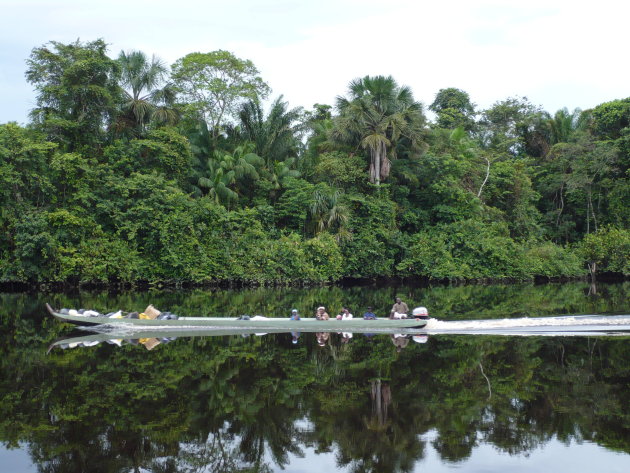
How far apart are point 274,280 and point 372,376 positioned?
2470 cm

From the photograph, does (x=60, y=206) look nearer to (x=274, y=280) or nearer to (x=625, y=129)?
(x=274, y=280)

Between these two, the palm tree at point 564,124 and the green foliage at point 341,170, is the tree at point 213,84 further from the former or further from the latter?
the palm tree at point 564,124

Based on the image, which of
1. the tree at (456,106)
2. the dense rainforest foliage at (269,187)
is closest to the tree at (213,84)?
the dense rainforest foliage at (269,187)

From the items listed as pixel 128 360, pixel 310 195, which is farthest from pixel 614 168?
pixel 128 360

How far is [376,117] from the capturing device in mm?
38625

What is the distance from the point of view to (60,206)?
33.6m

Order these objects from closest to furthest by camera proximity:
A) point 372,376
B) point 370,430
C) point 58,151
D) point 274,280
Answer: point 370,430 → point 372,376 → point 58,151 → point 274,280

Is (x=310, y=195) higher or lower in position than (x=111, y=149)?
lower

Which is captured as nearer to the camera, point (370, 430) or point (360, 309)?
point (370, 430)

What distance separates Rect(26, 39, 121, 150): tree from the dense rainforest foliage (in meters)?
0.10

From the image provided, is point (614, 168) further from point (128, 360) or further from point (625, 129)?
point (128, 360)

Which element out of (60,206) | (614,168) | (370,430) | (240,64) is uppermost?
(240,64)

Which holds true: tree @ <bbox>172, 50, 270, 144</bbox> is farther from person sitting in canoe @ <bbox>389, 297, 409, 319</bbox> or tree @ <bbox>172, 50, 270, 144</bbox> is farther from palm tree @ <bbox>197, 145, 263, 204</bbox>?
person sitting in canoe @ <bbox>389, 297, 409, 319</bbox>

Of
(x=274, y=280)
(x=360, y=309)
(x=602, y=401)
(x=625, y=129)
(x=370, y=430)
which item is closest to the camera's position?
(x=370, y=430)
